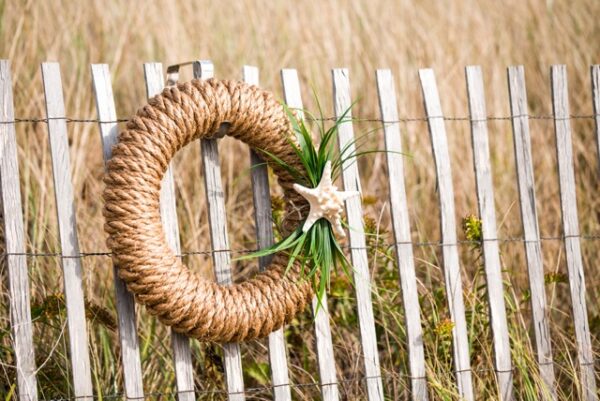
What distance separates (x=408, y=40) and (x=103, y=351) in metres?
2.32

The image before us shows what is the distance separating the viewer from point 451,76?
4.07 metres

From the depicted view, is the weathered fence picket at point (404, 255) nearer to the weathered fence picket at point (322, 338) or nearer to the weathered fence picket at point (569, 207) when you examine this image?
the weathered fence picket at point (322, 338)

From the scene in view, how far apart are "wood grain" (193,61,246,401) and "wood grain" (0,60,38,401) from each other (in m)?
0.52

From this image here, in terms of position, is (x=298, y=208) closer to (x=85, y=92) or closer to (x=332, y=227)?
(x=332, y=227)

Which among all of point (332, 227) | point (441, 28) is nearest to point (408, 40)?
point (441, 28)

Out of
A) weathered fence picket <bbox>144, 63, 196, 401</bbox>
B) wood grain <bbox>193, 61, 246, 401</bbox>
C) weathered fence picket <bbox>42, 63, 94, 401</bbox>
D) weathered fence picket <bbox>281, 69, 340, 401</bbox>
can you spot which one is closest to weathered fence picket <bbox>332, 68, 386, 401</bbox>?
weathered fence picket <bbox>281, 69, 340, 401</bbox>

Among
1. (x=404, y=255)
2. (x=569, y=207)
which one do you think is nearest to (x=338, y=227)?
(x=404, y=255)

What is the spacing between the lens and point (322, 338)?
8.32ft

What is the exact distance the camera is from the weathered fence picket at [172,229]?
7.81 ft

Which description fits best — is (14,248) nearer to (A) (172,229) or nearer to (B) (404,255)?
(A) (172,229)

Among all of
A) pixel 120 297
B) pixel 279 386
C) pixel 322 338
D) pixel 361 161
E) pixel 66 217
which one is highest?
pixel 361 161

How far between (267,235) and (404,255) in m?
0.45

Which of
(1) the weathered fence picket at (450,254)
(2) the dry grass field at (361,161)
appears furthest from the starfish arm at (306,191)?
(1) the weathered fence picket at (450,254)

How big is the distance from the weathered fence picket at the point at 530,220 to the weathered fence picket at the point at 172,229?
3.76ft
